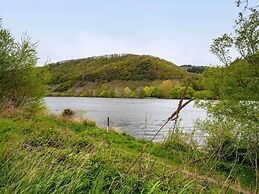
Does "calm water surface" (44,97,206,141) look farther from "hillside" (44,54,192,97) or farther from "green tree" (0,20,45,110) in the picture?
"hillside" (44,54,192,97)

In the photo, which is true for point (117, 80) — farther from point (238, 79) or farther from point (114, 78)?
point (238, 79)

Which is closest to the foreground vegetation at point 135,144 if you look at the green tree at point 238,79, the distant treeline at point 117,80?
the green tree at point 238,79

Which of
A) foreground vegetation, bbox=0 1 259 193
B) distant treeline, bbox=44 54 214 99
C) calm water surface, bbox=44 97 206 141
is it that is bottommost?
calm water surface, bbox=44 97 206 141

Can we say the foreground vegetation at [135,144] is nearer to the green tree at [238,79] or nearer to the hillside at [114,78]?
the green tree at [238,79]

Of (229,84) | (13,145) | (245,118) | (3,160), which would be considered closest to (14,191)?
(3,160)

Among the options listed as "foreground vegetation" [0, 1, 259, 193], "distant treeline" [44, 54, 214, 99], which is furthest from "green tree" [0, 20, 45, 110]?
"distant treeline" [44, 54, 214, 99]

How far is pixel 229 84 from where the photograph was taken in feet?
67.3

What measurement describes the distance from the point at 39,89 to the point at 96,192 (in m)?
25.2

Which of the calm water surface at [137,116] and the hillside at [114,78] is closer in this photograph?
the calm water surface at [137,116]

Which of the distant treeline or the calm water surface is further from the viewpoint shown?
the distant treeline

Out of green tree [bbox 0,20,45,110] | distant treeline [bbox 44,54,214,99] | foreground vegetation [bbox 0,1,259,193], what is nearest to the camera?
foreground vegetation [bbox 0,1,259,193]

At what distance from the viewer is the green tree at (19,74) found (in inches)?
1022

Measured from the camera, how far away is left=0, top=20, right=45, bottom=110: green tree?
2597 centimetres

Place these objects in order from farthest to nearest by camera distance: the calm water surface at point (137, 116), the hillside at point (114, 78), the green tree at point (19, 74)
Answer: the hillside at point (114, 78), the calm water surface at point (137, 116), the green tree at point (19, 74)
